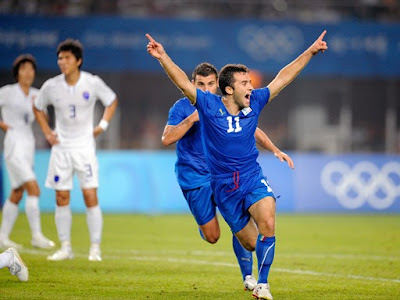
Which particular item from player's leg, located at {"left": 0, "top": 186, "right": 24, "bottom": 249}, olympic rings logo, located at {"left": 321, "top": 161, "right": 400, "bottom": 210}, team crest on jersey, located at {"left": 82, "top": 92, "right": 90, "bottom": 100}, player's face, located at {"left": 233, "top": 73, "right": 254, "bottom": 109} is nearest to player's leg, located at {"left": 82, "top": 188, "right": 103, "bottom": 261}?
team crest on jersey, located at {"left": 82, "top": 92, "right": 90, "bottom": 100}

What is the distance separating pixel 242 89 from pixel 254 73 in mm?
15914

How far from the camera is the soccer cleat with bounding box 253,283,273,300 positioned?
7195 millimetres

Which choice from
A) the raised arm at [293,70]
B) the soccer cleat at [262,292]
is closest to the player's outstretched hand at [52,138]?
the raised arm at [293,70]

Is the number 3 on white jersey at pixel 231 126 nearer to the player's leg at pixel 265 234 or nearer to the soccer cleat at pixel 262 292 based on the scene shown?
the player's leg at pixel 265 234

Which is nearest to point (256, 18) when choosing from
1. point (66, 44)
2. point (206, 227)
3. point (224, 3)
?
point (224, 3)

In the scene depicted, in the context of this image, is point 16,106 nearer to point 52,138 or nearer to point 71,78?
point 71,78

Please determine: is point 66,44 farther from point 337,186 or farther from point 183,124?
point 337,186

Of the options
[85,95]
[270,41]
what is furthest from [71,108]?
[270,41]

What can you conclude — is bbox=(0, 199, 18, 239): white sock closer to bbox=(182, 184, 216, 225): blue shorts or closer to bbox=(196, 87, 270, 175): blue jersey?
bbox=(182, 184, 216, 225): blue shorts

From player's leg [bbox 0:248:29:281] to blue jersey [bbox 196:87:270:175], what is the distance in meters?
2.04

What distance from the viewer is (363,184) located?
20.2 metres

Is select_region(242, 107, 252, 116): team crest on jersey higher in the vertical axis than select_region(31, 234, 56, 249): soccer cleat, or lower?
higher

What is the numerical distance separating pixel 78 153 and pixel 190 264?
1.92 meters

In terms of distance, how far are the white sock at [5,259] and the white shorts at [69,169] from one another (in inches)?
104
